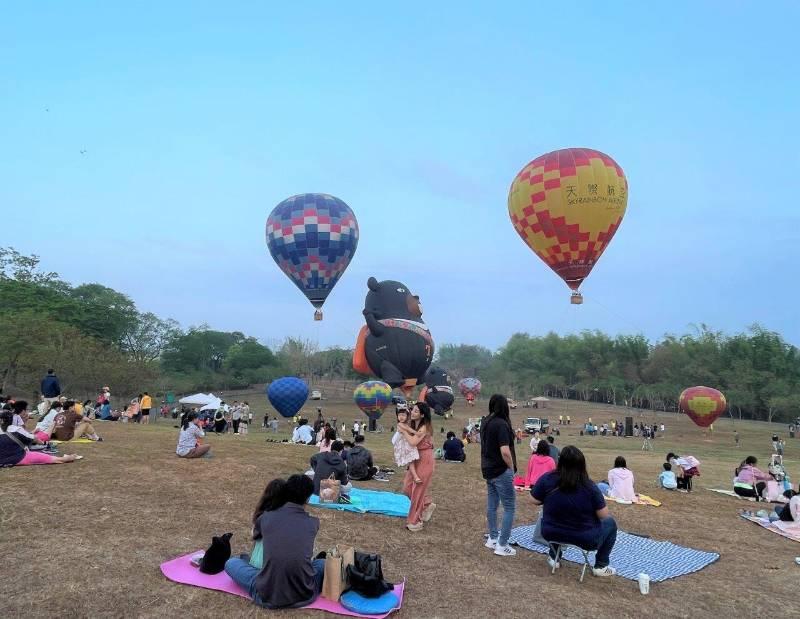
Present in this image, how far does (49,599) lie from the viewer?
4609 millimetres

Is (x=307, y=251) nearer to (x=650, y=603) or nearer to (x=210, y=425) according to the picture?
(x=210, y=425)

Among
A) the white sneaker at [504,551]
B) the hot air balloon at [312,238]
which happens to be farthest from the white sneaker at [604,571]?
the hot air balloon at [312,238]

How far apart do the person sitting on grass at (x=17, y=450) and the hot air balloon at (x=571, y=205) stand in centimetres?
1620

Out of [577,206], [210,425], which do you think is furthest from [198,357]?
[577,206]

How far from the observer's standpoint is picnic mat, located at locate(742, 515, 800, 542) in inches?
310

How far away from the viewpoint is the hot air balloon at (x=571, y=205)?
19453 mm

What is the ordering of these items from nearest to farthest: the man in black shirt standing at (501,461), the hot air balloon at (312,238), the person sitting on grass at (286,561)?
the person sitting on grass at (286,561)
the man in black shirt standing at (501,461)
the hot air balloon at (312,238)

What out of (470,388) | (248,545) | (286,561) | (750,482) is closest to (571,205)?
(750,482)

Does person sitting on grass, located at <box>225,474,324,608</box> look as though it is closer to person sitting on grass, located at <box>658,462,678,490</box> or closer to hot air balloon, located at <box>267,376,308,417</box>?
person sitting on grass, located at <box>658,462,678,490</box>

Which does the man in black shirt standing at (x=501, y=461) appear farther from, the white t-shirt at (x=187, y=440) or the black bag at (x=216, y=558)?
the white t-shirt at (x=187, y=440)

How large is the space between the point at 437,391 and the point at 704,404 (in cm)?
1725

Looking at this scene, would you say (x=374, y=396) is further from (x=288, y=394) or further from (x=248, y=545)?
(x=248, y=545)

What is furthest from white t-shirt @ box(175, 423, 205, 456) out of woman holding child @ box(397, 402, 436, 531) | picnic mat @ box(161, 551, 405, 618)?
picnic mat @ box(161, 551, 405, 618)

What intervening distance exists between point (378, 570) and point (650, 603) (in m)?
2.57
